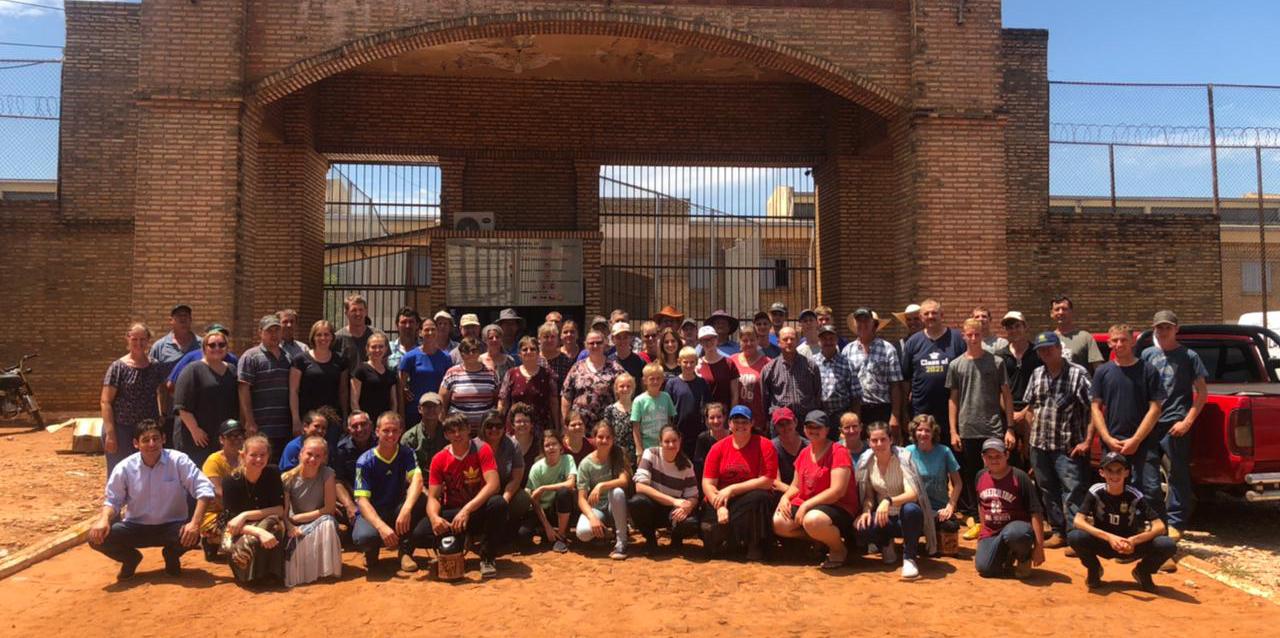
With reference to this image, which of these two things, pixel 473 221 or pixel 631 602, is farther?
pixel 473 221

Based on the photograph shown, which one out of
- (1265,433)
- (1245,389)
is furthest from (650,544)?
(1245,389)

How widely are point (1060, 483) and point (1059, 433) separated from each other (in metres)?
0.39

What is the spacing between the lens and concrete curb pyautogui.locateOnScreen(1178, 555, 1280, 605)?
Result: 5.84 m

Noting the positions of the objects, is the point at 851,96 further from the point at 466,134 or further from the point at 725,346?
the point at 466,134

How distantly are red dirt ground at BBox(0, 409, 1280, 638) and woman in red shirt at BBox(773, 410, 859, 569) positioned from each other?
25cm

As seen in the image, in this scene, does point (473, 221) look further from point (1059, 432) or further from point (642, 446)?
point (1059, 432)

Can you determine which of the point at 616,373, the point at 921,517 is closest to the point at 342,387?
the point at 616,373

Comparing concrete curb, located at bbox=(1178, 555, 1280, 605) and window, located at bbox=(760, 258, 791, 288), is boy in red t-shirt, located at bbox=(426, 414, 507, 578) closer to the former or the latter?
concrete curb, located at bbox=(1178, 555, 1280, 605)

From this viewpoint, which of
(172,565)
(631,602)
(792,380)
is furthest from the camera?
(792,380)

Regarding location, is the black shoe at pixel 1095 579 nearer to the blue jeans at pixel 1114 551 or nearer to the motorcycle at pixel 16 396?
the blue jeans at pixel 1114 551

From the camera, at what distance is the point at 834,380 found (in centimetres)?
755

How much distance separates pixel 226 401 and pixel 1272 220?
2767 cm

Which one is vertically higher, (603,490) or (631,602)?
(603,490)

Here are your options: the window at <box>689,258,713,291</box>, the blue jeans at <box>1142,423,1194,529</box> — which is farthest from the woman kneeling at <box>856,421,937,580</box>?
the window at <box>689,258,713,291</box>
